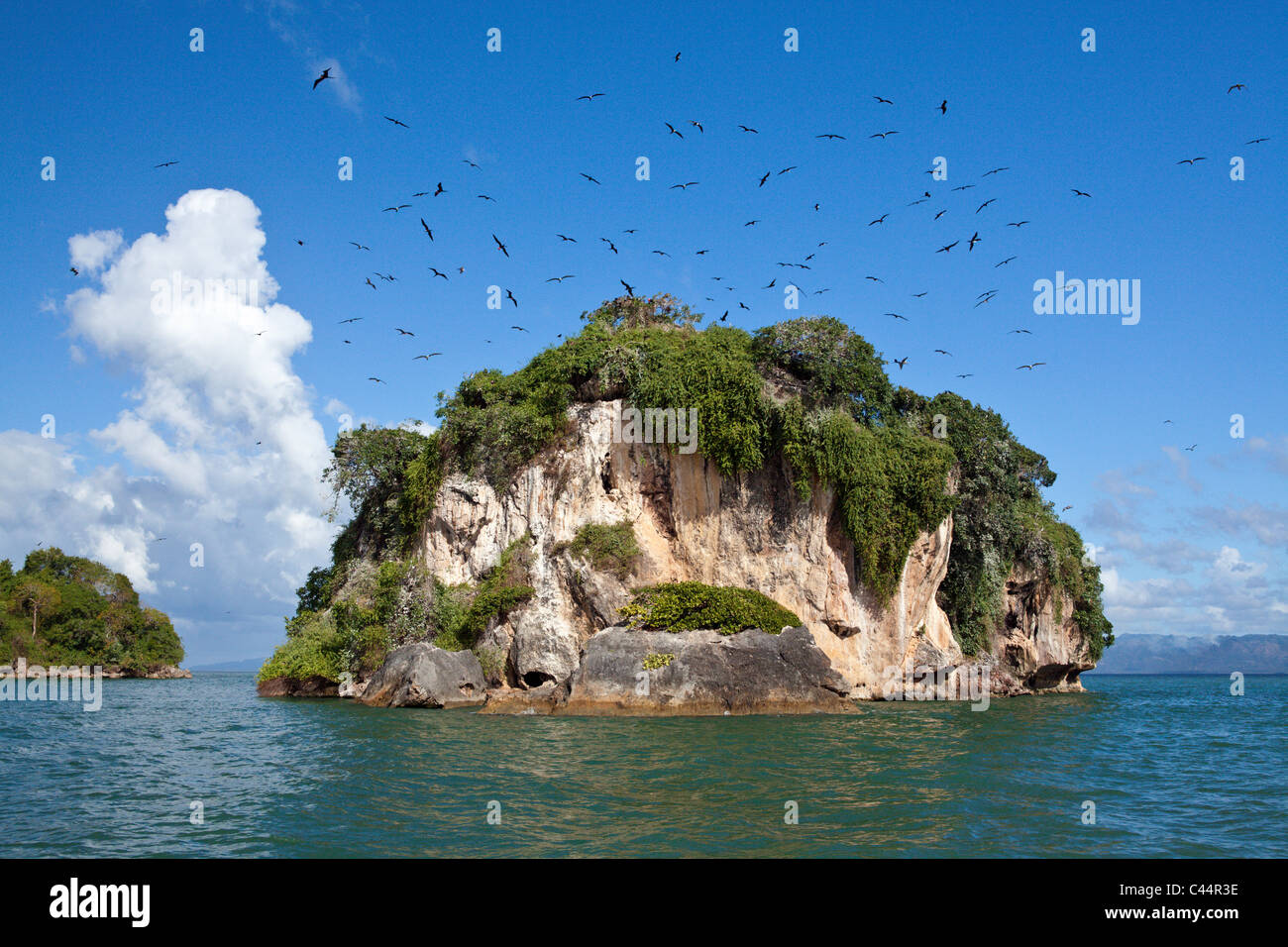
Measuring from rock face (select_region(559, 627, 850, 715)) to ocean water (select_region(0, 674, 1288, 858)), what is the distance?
1.63 meters

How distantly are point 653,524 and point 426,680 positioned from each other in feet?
36.0

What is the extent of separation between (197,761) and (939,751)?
16107mm

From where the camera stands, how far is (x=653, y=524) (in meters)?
33.8

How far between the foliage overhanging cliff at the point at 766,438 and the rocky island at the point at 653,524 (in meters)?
0.11

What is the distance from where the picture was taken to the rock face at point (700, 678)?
993 inches

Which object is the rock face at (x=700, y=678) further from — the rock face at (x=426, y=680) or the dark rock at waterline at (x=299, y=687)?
the dark rock at waterline at (x=299, y=687)

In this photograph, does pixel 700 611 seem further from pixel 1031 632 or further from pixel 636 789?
pixel 1031 632

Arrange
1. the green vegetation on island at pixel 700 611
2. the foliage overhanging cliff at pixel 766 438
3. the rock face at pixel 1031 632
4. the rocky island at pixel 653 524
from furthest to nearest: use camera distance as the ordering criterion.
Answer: the rock face at pixel 1031 632 < the foliage overhanging cliff at pixel 766 438 < the rocky island at pixel 653 524 < the green vegetation on island at pixel 700 611

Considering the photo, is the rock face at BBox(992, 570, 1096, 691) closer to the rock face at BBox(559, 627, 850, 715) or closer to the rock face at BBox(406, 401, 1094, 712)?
the rock face at BBox(406, 401, 1094, 712)

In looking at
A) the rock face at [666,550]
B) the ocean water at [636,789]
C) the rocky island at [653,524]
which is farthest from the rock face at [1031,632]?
the ocean water at [636,789]
